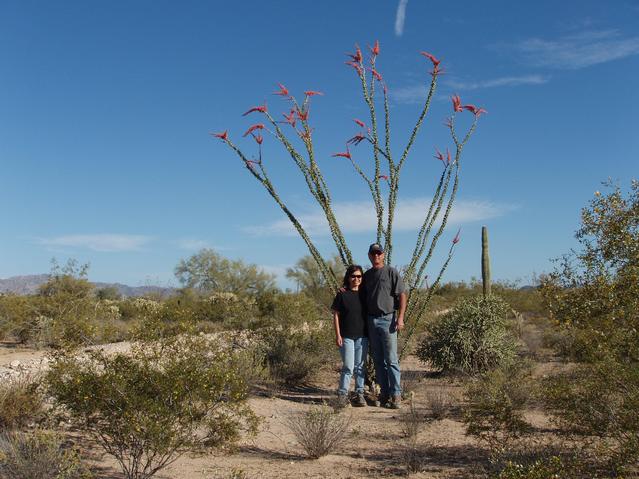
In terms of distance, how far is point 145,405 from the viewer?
438cm

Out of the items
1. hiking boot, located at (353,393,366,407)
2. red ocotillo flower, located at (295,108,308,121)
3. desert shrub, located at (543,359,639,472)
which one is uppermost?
red ocotillo flower, located at (295,108,308,121)

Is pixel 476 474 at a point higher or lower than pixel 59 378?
lower

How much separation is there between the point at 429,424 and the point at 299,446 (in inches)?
65.0

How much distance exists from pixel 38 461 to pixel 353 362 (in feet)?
13.9

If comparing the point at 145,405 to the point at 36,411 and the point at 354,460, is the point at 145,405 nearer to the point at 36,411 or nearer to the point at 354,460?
the point at 354,460

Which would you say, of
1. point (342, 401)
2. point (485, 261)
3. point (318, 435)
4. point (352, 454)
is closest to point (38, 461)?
point (318, 435)

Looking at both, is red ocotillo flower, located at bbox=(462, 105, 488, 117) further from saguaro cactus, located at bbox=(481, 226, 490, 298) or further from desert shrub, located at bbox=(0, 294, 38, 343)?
desert shrub, located at bbox=(0, 294, 38, 343)

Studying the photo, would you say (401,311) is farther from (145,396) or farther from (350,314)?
(145,396)

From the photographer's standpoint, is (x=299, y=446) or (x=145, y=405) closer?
(x=145, y=405)

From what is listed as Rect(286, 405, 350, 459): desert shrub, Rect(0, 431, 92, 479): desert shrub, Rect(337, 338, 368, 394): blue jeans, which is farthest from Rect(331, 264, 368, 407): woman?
Rect(0, 431, 92, 479): desert shrub

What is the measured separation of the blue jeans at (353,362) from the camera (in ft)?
25.5

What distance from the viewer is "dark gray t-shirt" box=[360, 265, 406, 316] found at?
769 cm

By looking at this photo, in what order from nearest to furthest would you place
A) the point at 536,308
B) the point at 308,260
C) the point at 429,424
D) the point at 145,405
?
the point at 145,405
the point at 429,424
the point at 536,308
the point at 308,260

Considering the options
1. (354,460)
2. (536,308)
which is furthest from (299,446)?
(536,308)
